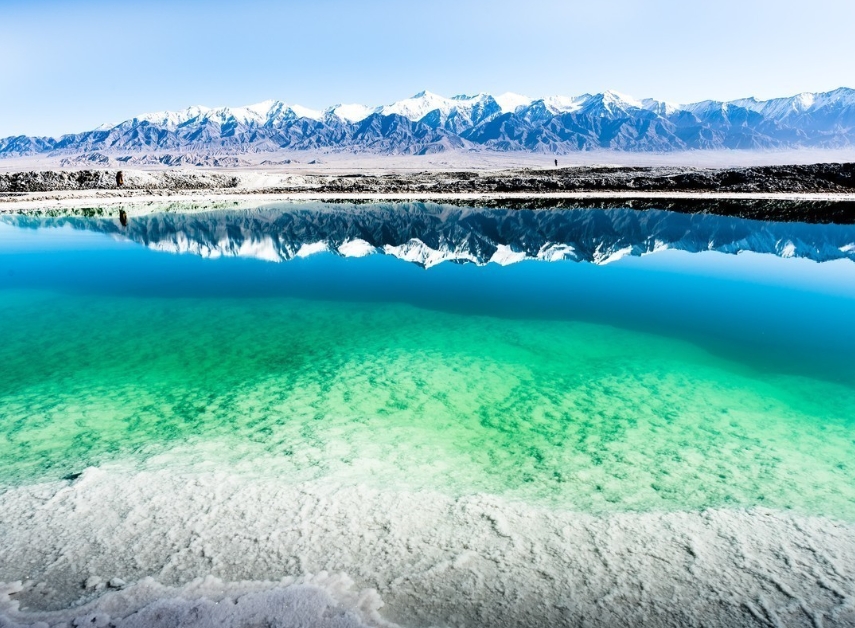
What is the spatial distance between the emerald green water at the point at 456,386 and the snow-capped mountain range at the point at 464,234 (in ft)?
14.9

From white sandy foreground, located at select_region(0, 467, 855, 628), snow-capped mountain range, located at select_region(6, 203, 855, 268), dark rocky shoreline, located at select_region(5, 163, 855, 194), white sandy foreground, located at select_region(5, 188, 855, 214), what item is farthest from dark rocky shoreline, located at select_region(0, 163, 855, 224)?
white sandy foreground, located at select_region(0, 467, 855, 628)

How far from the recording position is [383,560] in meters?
4.21

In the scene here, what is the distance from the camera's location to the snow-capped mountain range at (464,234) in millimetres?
18547

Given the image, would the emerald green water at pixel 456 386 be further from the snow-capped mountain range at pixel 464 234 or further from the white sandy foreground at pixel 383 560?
the snow-capped mountain range at pixel 464 234

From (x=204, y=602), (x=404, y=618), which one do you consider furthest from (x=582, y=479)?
(x=204, y=602)

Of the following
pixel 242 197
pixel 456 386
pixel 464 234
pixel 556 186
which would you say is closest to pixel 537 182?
pixel 556 186

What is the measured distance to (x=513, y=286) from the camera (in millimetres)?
14008

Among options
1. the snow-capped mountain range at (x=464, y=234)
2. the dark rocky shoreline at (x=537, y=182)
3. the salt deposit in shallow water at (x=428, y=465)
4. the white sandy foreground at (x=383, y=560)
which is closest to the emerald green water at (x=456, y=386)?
the salt deposit in shallow water at (x=428, y=465)

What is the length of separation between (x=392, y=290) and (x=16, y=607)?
409 inches

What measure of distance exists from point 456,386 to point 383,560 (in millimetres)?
3775

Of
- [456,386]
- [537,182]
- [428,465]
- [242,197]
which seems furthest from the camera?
[537,182]

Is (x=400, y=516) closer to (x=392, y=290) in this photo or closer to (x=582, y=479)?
(x=582, y=479)

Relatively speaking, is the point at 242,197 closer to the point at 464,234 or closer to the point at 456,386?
the point at 464,234

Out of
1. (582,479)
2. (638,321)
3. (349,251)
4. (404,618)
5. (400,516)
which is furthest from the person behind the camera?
(349,251)
